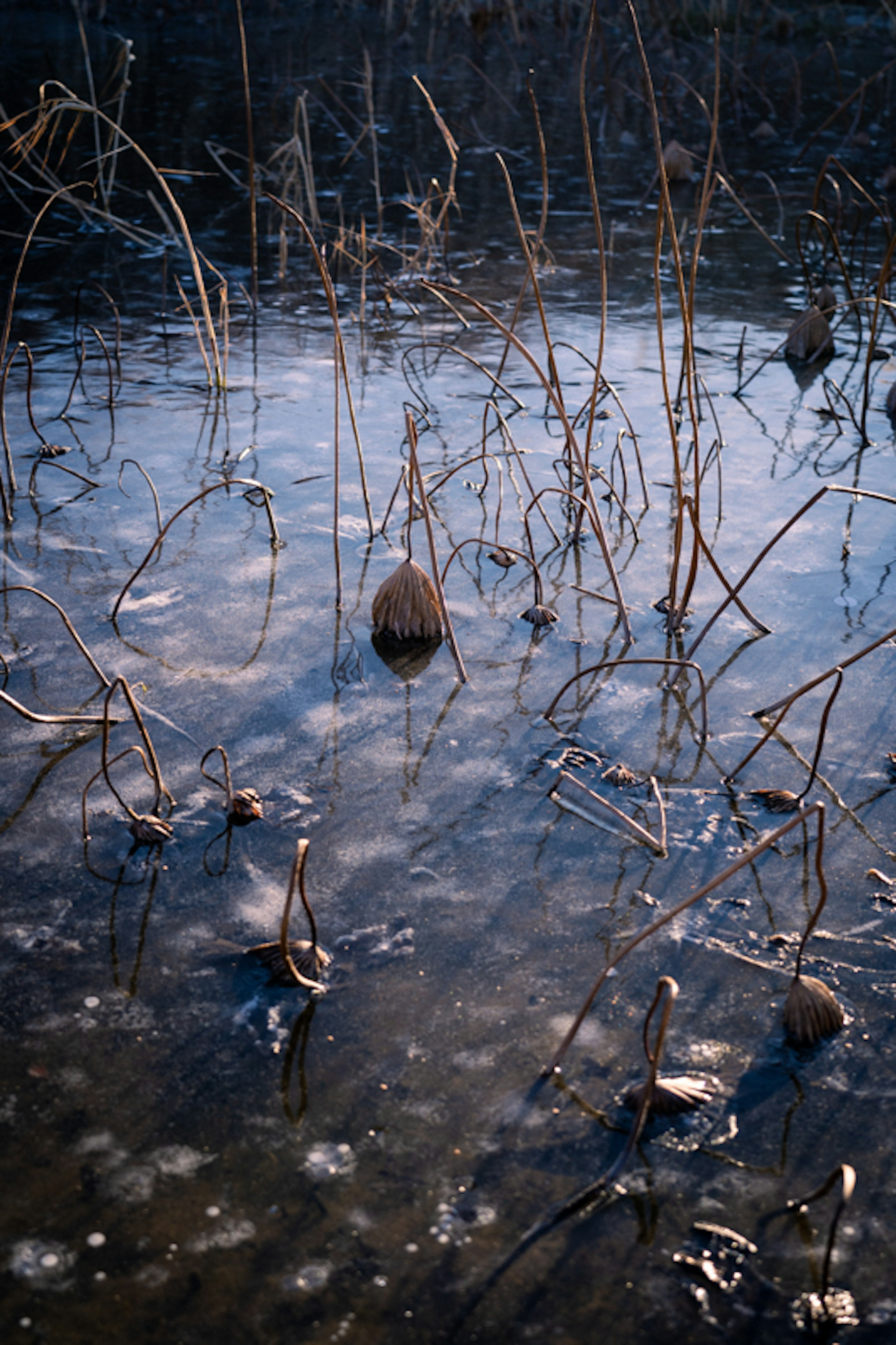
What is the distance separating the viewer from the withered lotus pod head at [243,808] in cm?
212

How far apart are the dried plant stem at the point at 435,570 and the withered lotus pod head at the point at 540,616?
20cm

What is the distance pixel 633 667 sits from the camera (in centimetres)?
275

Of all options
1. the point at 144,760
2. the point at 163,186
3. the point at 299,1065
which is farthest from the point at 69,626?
the point at 163,186

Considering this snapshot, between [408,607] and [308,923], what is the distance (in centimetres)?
103

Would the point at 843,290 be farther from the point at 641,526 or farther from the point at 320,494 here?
the point at 320,494

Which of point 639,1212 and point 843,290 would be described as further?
point 843,290

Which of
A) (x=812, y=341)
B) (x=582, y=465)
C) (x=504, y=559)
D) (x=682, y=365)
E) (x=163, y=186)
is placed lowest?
(x=504, y=559)

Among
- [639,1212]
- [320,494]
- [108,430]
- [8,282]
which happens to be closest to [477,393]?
[320,494]

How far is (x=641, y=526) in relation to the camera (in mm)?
3494

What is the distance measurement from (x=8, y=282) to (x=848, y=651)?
4287 millimetres

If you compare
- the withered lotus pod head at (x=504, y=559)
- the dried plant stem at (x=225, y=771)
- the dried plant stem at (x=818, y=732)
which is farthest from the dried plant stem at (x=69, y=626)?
the dried plant stem at (x=818, y=732)

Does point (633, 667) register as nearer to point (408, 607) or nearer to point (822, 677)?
point (408, 607)

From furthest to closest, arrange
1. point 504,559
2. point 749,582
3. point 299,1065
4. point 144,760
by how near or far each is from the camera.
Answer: point 504,559 < point 749,582 < point 144,760 < point 299,1065

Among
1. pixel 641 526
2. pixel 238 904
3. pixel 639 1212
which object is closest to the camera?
pixel 639 1212
